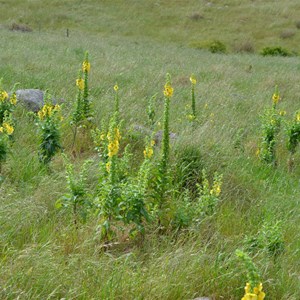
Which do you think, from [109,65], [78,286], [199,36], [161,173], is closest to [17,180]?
[161,173]

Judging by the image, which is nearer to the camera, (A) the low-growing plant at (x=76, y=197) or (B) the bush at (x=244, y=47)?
(A) the low-growing plant at (x=76, y=197)

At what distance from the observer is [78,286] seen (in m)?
2.41

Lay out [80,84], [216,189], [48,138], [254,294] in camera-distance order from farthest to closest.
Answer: [80,84] < [48,138] < [216,189] < [254,294]

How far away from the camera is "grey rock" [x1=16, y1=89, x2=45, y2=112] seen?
227 inches

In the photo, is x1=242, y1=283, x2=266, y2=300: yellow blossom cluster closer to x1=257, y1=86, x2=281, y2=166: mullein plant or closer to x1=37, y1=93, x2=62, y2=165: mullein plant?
x1=37, y1=93, x2=62, y2=165: mullein plant

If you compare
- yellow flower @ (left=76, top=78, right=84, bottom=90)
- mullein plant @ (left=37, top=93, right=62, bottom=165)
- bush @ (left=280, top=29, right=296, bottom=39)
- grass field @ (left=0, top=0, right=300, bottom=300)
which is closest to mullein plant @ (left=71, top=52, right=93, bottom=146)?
yellow flower @ (left=76, top=78, right=84, bottom=90)

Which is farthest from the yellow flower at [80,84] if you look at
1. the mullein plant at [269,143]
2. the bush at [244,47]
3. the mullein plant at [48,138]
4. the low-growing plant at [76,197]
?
the bush at [244,47]

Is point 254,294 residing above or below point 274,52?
below

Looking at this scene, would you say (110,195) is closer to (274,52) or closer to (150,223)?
(150,223)

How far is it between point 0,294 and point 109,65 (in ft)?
29.6

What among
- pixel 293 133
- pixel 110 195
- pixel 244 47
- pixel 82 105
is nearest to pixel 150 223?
pixel 110 195

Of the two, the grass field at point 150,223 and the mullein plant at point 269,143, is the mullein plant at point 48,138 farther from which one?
the mullein plant at point 269,143

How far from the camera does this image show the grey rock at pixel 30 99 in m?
5.76

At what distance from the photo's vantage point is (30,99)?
19.1 feet
